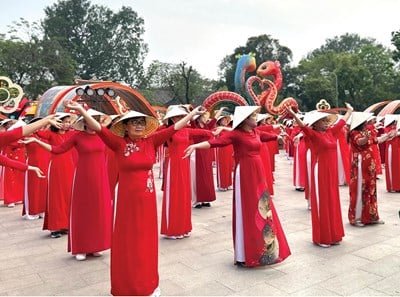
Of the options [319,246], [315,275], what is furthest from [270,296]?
[319,246]

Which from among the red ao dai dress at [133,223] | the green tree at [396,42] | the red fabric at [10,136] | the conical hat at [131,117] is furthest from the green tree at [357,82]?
the red fabric at [10,136]

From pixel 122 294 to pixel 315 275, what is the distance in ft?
6.39

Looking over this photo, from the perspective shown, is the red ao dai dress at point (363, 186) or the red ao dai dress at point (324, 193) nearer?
the red ao dai dress at point (324, 193)

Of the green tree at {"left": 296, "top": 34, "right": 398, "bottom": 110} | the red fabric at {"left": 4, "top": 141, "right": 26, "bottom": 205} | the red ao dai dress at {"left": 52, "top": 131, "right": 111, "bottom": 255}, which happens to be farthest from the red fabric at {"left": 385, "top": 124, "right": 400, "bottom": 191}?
the green tree at {"left": 296, "top": 34, "right": 398, "bottom": 110}

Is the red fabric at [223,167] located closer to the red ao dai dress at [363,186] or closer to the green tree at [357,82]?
the red ao dai dress at [363,186]

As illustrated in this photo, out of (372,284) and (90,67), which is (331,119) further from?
(90,67)

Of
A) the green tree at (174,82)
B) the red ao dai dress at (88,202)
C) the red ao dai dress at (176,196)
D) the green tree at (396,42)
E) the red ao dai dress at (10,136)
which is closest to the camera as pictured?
the red ao dai dress at (10,136)

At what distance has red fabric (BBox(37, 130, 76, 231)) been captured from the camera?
19.5 feet

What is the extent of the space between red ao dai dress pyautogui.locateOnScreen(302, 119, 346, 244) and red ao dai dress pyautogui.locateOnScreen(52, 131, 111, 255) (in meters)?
2.60

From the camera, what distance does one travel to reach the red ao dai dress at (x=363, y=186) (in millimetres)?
5934

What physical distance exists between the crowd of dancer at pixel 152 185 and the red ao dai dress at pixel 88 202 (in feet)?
0.04

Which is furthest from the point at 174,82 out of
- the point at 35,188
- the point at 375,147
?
the point at 35,188

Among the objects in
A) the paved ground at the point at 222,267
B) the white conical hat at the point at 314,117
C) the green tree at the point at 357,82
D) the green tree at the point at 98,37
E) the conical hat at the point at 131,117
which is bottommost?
the paved ground at the point at 222,267

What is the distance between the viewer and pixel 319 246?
5059mm
